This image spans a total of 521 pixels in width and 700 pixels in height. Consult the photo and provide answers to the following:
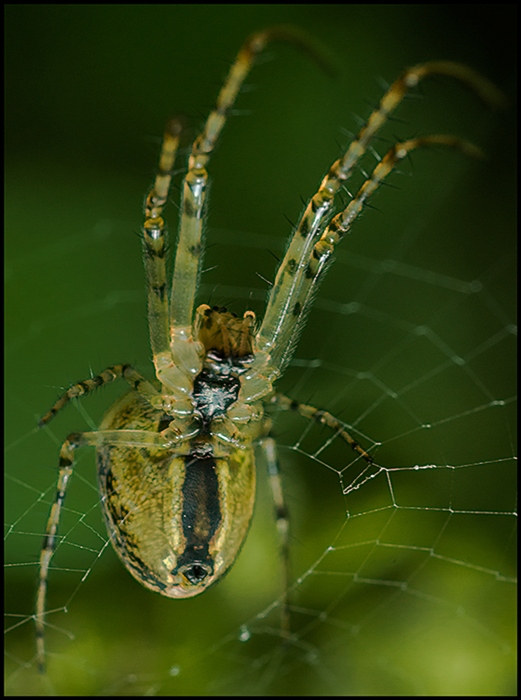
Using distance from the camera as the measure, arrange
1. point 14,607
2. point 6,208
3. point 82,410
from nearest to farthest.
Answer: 1. point 14,607
2. point 82,410
3. point 6,208

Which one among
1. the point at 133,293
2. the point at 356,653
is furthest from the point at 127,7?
the point at 356,653

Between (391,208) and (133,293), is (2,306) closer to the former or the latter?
(133,293)

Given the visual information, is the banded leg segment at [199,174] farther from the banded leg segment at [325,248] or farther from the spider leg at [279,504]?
the spider leg at [279,504]

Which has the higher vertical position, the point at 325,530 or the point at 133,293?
the point at 133,293

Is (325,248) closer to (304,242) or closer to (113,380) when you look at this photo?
(304,242)

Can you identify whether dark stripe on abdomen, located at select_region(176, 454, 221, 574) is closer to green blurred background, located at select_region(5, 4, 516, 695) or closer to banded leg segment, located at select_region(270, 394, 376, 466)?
banded leg segment, located at select_region(270, 394, 376, 466)

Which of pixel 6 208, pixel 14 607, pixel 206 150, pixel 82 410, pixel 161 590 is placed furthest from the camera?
pixel 6 208

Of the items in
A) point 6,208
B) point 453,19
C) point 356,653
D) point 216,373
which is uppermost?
point 453,19
